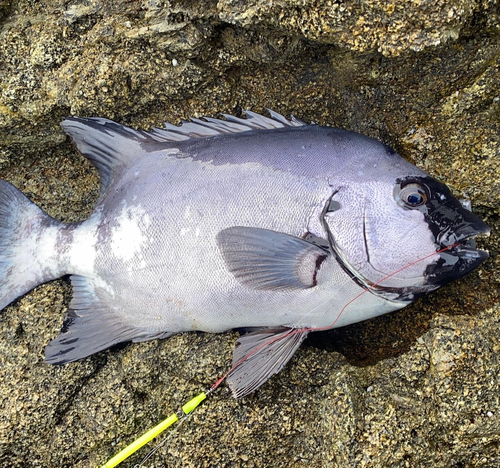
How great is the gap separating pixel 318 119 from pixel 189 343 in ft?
3.87

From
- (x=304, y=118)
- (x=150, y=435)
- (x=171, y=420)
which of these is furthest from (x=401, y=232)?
(x=150, y=435)

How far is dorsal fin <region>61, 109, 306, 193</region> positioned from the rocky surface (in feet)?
0.29

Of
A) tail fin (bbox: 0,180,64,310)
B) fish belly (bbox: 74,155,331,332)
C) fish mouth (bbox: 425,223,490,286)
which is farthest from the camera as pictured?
tail fin (bbox: 0,180,64,310)

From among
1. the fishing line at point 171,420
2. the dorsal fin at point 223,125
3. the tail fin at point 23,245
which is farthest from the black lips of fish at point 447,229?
the tail fin at point 23,245

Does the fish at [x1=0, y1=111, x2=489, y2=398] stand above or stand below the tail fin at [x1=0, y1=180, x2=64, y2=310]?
above

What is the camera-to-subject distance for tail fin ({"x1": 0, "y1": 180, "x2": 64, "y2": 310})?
2.09 metres

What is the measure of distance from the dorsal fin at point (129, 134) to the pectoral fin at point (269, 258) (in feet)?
1.57

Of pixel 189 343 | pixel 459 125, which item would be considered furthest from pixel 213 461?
pixel 459 125

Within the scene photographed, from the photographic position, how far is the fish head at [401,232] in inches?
69.3

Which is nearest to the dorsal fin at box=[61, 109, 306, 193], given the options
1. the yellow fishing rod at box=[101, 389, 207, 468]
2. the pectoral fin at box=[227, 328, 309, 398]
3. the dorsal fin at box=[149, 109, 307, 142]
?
the dorsal fin at box=[149, 109, 307, 142]

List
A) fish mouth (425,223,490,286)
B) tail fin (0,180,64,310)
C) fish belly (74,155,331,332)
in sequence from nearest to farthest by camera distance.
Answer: fish mouth (425,223,490,286) → fish belly (74,155,331,332) → tail fin (0,180,64,310)

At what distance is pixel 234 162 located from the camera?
193cm

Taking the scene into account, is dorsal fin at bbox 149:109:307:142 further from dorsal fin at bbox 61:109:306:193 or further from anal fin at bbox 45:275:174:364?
anal fin at bbox 45:275:174:364

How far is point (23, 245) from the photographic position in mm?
2121
